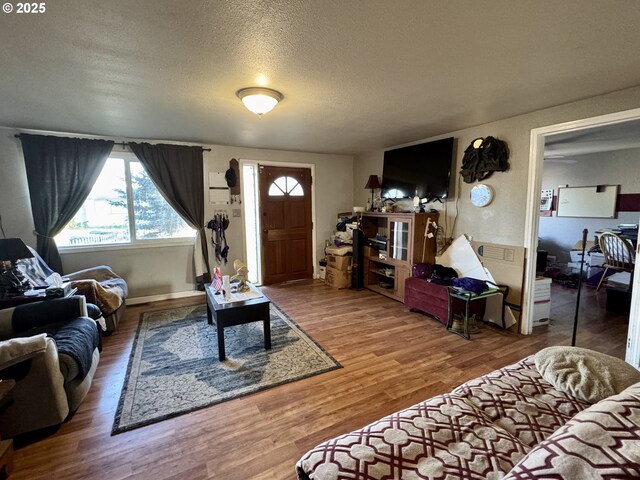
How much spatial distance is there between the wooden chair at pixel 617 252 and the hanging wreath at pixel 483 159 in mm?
2196

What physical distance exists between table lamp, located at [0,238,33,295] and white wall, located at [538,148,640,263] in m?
7.97

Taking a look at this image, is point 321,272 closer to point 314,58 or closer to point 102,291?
point 102,291

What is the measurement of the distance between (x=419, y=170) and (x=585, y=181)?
381 centimetres

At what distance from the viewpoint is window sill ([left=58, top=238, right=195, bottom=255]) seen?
378cm

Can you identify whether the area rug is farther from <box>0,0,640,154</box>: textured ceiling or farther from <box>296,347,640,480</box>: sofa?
<box>0,0,640,154</box>: textured ceiling

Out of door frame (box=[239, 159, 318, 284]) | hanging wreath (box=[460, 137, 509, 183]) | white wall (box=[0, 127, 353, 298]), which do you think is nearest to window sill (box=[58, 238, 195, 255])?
white wall (box=[0, 127, 353, 298])

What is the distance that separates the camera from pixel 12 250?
2.62m

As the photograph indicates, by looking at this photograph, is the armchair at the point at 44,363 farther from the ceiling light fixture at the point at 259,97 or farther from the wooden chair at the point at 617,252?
the wooden chair at the point at 617,252

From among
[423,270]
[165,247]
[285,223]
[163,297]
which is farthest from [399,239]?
[163,297]

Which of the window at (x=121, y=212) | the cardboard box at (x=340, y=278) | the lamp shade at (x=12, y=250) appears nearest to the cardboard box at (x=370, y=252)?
the cardboard box at (x=340, y=278)

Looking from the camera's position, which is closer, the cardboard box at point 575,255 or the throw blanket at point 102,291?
the throw blanket at point 102,291

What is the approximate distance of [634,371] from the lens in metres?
1.41

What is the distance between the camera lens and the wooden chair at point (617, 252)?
3.81 meters

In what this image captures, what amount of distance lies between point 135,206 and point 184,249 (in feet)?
2.89
